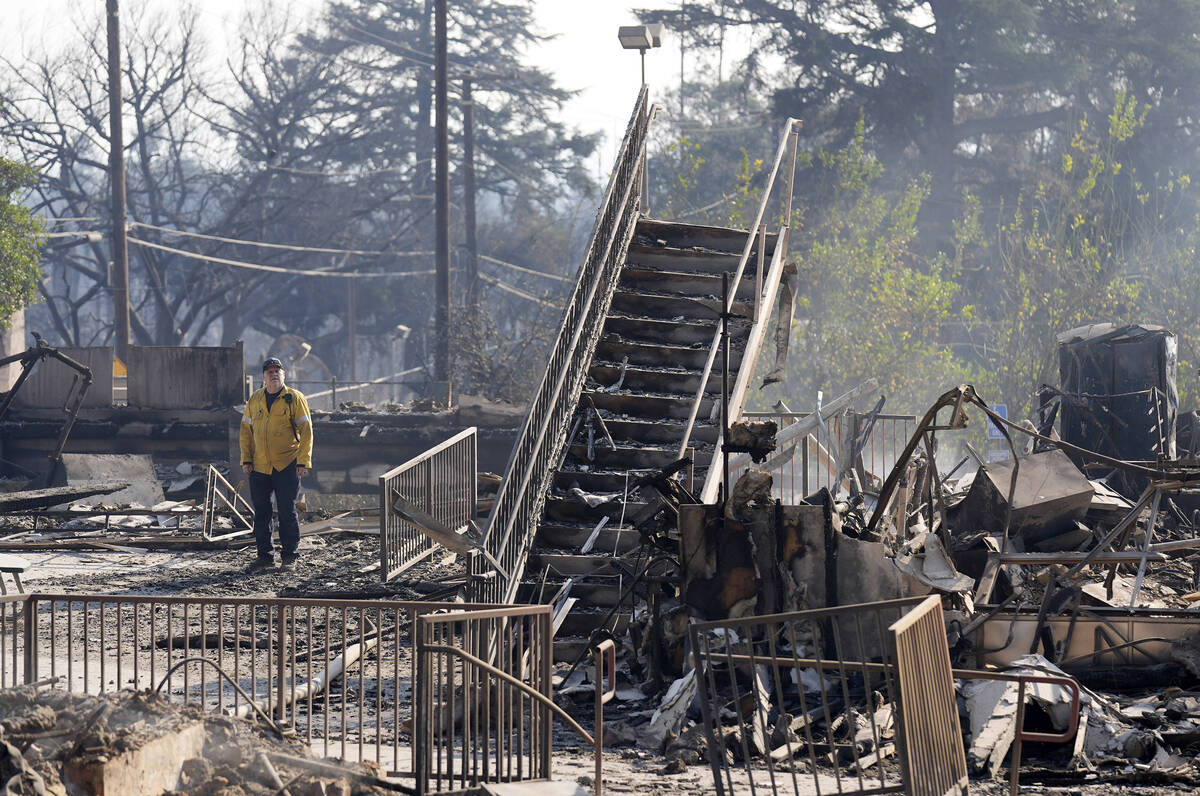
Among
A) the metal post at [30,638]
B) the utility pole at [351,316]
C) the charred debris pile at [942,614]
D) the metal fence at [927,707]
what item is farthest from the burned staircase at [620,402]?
the utility pole at [351,316]

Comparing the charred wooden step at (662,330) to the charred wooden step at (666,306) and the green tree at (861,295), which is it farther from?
the green tree at (861,295)

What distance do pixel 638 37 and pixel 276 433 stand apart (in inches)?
267

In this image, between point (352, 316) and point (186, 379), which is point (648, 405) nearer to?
point (186, 379)

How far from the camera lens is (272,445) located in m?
12.3

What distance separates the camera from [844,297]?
115ft

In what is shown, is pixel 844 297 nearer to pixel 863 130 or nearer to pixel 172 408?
pixel 863 130

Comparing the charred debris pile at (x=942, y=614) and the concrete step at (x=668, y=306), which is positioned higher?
the concrete step at (x=668, y=306)

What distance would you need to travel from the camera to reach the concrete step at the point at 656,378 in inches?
464

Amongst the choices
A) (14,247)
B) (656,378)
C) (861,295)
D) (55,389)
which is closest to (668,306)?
(656,378)

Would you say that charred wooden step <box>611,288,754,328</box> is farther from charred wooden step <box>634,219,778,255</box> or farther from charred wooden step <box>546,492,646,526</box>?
charred wooden step <box>546,492,646,526</box>

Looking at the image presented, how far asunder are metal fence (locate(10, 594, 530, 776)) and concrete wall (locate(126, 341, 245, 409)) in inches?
439

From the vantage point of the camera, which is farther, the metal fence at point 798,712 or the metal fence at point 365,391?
the metal fence at point 365,391

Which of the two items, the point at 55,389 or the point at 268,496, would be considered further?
the point at 55,389

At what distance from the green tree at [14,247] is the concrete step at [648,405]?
21526 mm
